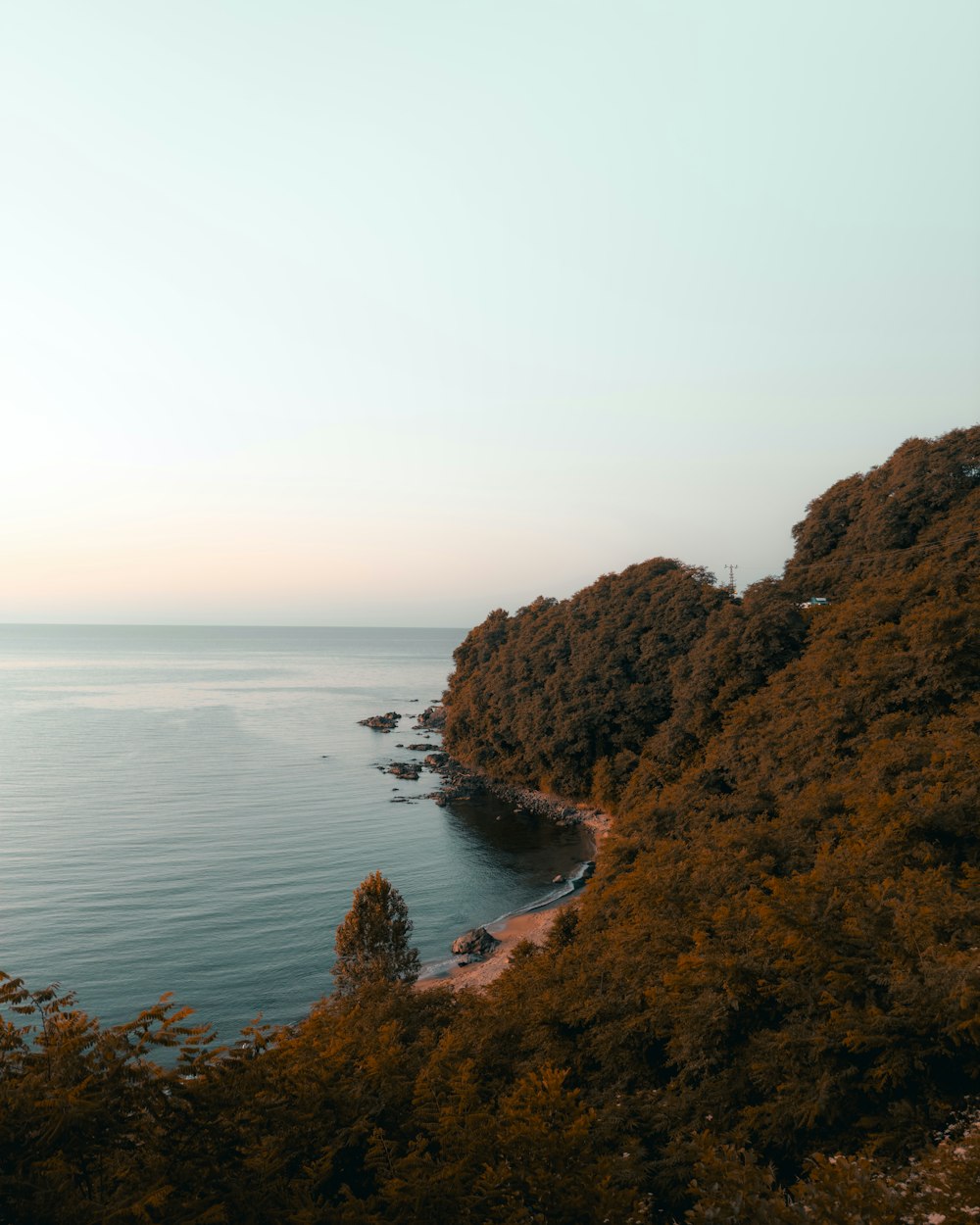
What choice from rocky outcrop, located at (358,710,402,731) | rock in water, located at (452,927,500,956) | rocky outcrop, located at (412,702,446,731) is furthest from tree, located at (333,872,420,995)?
rocky outcrop, located at (412,702,446,731)

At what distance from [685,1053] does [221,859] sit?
4433cm

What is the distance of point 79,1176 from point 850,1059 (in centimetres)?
1402

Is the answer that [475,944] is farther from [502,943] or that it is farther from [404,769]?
[404,769]

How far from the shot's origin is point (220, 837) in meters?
59.1

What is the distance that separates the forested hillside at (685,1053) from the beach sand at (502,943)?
5.58 metres

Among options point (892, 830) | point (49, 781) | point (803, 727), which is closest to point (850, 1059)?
point (892, 830)

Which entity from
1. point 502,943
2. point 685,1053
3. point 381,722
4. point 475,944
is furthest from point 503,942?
point 381,722

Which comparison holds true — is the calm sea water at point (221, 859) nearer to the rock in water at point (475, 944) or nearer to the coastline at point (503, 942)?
the rock in water at point (475, 944)

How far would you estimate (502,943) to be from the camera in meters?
42.2

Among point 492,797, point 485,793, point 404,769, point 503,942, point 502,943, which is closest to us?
point 502,943

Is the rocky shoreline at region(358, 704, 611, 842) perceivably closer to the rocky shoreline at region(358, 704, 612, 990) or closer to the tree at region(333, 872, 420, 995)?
the rocky shoreline at region(358, 704, 612, 990)

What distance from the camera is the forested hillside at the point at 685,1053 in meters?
10.8

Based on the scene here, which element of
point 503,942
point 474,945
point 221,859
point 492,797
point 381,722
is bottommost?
point 503,942

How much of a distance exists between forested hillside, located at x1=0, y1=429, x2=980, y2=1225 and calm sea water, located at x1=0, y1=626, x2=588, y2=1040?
654 cm
